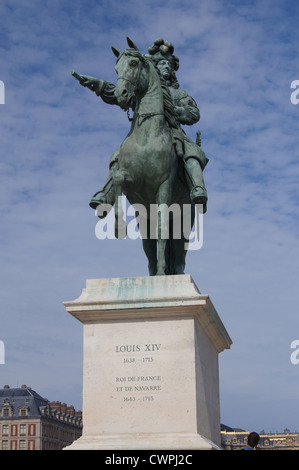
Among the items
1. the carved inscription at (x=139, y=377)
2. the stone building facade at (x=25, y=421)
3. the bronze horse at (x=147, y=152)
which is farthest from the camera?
the stone building facade at (x=25, y=421)

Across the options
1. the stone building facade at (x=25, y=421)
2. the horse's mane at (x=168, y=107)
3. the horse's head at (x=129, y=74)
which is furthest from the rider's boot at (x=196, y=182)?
the stone building facade at (x=25, y=421)

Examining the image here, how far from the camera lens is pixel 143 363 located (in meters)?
11.7

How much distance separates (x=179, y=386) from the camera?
37.7 ft

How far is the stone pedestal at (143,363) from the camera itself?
11.4 metres

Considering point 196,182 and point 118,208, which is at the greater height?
point 196,182

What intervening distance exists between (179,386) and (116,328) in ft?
4.52

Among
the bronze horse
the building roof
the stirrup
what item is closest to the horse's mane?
the bronze horse

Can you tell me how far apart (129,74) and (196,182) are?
86.0 inches

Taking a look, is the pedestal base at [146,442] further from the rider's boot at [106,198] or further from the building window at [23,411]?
the building window at [23,411]

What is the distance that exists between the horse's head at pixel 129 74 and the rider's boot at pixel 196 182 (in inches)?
60.0

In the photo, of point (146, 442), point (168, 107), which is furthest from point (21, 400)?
point (146, 442)

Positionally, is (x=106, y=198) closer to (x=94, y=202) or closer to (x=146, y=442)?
(x=94, y=202)
